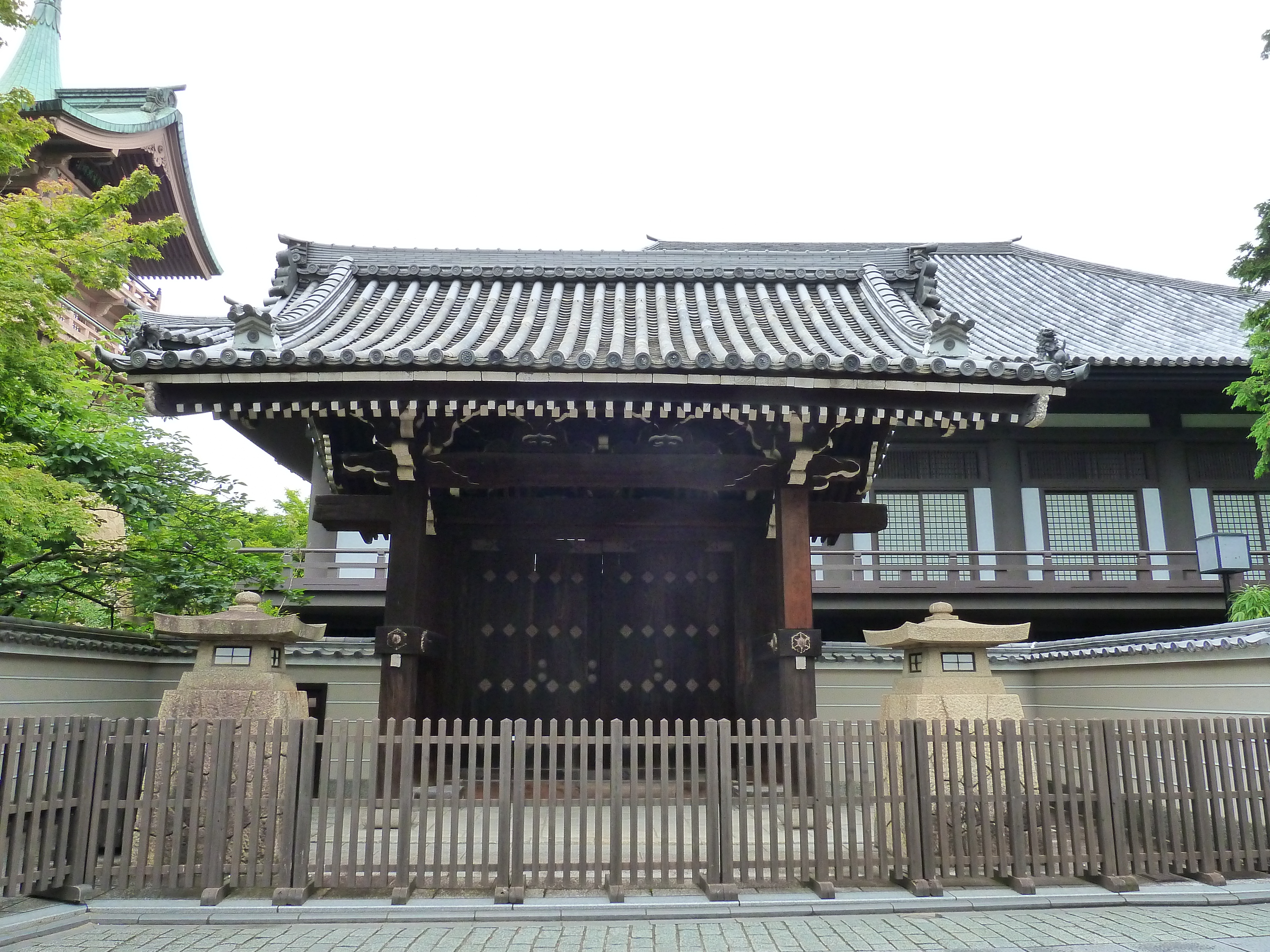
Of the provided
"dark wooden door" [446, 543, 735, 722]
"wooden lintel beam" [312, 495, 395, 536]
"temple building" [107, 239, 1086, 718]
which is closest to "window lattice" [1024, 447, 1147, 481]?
"temple building" [107, 239, 1086, 718]

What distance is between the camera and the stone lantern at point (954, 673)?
22.4 feet

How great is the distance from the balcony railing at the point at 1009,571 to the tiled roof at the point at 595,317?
6075mm

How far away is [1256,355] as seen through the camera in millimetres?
10078

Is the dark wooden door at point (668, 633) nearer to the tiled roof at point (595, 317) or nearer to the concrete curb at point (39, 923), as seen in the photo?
the tiled roof at point (595, 317)

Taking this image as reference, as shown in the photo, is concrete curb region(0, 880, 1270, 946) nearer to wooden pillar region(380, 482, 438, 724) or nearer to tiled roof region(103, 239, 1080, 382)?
wooden pillar region(380, 482, 438, 724)

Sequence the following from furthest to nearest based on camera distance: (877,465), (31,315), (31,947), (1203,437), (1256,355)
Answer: (1203,437) < (1256,355) < (877,465) < (31,315) < (31,947)

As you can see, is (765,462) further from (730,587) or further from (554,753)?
(554,753)

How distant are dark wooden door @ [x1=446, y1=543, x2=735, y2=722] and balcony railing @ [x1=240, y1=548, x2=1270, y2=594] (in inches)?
233

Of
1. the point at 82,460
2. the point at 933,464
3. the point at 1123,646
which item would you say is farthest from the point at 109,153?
the point at 1123,646

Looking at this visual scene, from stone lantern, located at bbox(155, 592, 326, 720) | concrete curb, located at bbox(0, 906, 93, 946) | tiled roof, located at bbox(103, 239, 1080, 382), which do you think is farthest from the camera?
tiled roof, located at bbox(103, 239, 1080, 382)

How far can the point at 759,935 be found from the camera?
16.9 ft

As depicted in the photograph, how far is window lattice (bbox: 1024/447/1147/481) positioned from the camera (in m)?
15.9

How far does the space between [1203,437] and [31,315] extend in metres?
18.8

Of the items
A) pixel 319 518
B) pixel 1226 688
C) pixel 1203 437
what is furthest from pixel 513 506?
pixel 1203 437
